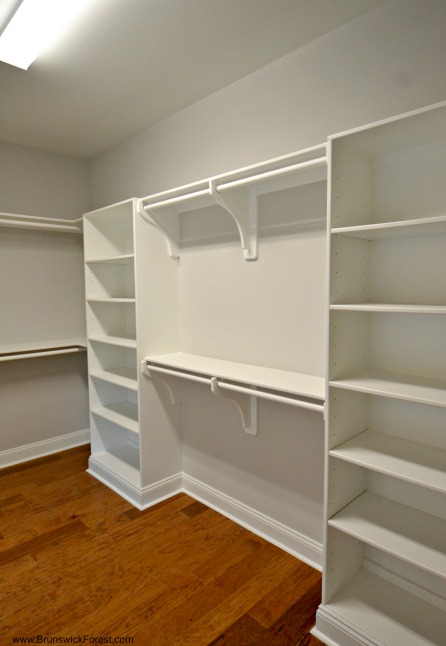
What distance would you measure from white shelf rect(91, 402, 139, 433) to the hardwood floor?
1.69 ft

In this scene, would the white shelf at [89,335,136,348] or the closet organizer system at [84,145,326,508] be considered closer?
the closet organizer system at [84,145,326,508]

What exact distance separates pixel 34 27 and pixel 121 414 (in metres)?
2.39

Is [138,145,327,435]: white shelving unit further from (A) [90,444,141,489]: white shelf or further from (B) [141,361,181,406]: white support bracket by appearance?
Answer: (A) [90,444,141,489]: white shelf

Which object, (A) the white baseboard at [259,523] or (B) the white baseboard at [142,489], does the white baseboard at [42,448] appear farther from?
(A) the white baseboard at [259,523]

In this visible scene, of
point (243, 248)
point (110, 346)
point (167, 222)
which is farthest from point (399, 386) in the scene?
point (110, 346)

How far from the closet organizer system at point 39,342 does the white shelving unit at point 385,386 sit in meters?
2.31

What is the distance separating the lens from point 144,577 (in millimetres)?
2006

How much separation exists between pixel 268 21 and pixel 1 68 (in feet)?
4.59

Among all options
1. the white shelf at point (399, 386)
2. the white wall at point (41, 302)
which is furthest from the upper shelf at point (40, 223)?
the white shelf at point (399, 386)

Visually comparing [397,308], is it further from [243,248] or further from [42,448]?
[42,448]

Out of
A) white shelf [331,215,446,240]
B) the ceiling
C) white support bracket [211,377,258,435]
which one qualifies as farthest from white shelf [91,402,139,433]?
the ceiling

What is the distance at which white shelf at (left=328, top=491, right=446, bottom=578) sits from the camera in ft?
4.68

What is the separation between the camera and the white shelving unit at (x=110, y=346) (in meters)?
2.97

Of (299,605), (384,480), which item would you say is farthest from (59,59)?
(299,605)
